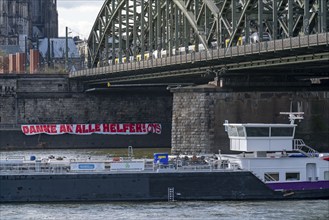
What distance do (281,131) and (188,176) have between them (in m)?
5.03

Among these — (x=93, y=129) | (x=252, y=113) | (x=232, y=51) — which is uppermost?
(x=232, y=51)

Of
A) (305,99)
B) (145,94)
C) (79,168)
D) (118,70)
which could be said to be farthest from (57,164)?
(145,94)

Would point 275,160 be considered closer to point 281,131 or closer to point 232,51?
point 281,131

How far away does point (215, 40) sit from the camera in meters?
95.4

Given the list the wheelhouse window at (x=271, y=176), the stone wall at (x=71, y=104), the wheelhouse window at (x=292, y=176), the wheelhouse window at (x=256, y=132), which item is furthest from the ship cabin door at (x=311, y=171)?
the stone wall at (x=71, y=104)

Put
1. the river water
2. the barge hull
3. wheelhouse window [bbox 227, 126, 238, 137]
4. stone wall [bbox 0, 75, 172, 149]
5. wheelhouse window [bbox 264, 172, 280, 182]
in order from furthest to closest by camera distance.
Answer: stone wall [bbox 0, 75, 172, 149] < wheelhouse window [bbox 227, 126, 238, 137] < wheelhouse window [bbox 264, 172, 280, 182] < the barge hull < the river water

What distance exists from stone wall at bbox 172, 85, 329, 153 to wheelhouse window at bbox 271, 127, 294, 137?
69.3 feet

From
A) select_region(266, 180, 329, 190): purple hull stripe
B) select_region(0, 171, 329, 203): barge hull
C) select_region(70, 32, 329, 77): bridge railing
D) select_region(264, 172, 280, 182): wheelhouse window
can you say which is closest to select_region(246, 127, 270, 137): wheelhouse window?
select_region(264, 172, 280, 182): wheelhouse window

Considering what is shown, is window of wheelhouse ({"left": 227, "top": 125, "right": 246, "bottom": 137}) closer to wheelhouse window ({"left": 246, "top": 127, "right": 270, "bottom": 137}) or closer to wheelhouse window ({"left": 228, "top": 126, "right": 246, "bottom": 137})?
wheelhouse window ({"left": 228, "top": 126, "right": 246, "bottom": 137})

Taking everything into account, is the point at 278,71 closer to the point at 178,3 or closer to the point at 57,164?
the point at 178,3

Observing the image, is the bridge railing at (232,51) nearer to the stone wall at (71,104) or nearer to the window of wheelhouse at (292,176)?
the window of wheelhouse at (292,176)

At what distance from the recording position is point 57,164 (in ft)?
184

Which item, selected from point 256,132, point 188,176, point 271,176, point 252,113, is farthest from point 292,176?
point 252,113

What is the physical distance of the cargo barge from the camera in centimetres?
5484
